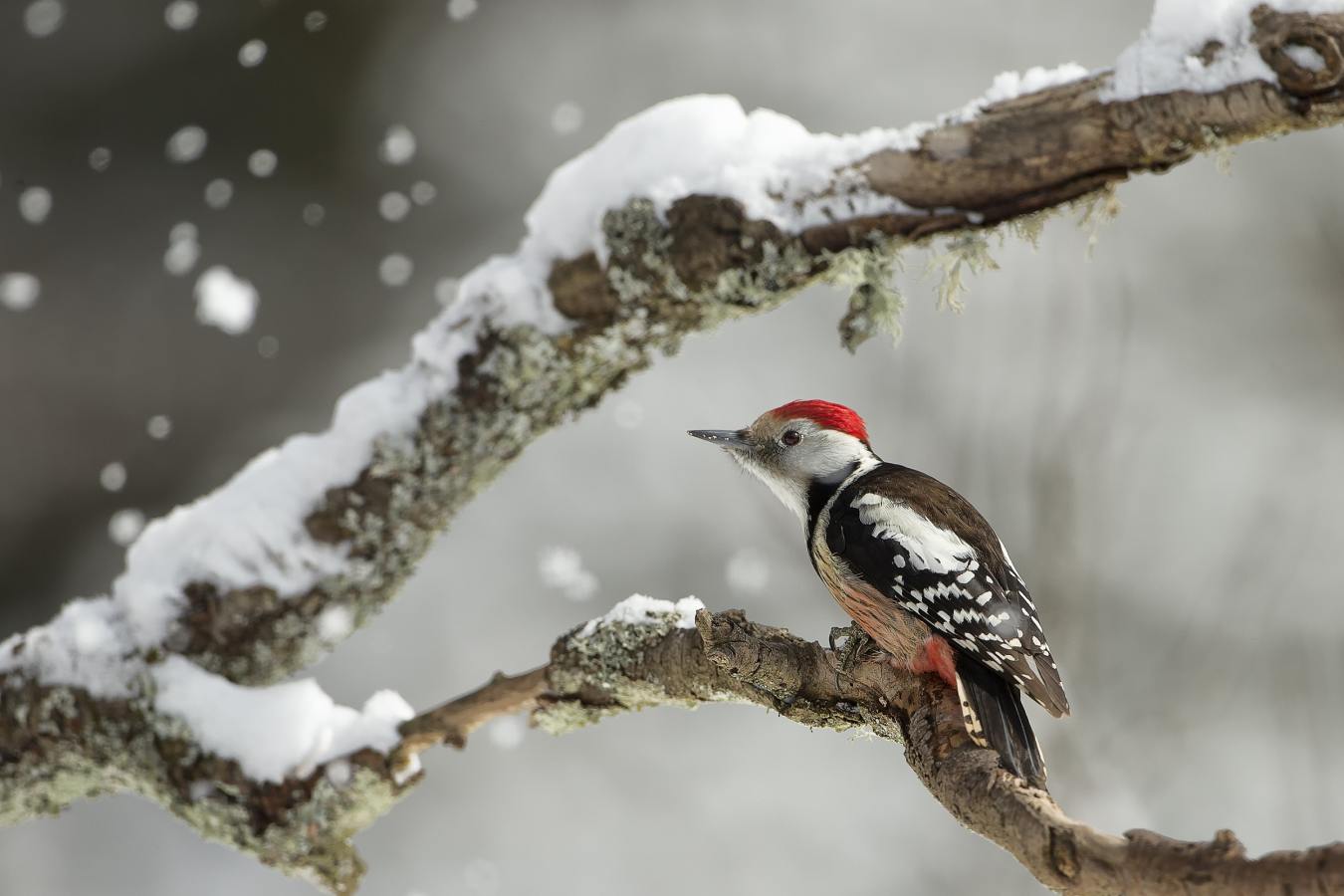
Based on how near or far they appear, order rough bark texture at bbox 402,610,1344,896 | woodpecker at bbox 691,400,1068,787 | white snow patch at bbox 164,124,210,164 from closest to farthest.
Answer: rough bark texture at bbox 402,610,1344,896, woodpecker at bbox 691,400,1068,787, white snow patch at bbox 164,124,210,164

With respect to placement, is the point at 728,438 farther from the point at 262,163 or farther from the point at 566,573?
the point at 262,163

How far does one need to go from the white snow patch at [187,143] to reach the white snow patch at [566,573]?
1918 mm

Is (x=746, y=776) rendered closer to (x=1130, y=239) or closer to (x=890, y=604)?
(x=1130, y=239)

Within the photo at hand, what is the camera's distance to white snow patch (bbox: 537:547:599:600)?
14.4 feet

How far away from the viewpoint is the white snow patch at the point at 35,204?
12.8ft

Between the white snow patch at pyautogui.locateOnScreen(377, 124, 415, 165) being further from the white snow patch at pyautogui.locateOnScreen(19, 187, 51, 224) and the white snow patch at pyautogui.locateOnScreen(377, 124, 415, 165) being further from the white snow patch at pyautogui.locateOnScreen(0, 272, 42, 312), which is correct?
the white snow patch at pyautogui.locateOnScreen(0, 272, 42, 312)

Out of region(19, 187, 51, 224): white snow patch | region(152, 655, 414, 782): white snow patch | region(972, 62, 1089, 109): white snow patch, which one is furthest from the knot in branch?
region(19, 187, 51, 224): white snow patch

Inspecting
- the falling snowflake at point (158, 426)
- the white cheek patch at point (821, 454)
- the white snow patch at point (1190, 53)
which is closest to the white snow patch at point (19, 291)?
the falling snowflake at point (158, 426)

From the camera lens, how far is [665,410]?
457cm

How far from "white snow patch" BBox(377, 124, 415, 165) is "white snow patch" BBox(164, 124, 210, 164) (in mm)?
596

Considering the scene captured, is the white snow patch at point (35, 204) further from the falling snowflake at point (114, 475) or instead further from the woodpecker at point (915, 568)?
the woodpecker at point (915, 568)

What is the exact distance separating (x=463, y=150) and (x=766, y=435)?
8.96 feet

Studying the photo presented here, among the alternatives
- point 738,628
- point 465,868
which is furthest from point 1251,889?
point 465,868

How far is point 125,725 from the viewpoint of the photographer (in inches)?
81.7
